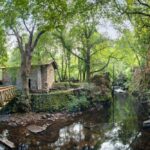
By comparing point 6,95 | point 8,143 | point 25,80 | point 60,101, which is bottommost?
point 8,143

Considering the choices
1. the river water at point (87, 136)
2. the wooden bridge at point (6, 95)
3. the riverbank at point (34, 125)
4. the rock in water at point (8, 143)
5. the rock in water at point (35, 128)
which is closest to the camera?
the rock in water at point (8, 143)

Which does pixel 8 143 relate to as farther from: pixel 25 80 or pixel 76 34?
pixel 76 34

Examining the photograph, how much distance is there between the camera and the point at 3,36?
1093 inches

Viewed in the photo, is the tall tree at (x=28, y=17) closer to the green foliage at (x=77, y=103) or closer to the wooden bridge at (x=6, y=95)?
the wooden bridge at (x=6, y=95)

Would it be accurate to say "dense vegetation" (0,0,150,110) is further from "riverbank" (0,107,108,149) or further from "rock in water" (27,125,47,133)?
"rock in water" (27,125,47,133)

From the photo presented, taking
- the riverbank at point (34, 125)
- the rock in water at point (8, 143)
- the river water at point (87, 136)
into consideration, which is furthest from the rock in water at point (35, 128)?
the rock in water at point (8, 143)

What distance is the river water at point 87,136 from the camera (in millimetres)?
17641

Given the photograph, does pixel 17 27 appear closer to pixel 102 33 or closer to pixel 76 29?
pixel 76 29

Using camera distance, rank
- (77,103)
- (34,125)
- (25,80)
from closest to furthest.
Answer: (34,125) → (25,80) → (77,103)

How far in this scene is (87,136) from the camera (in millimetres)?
20016

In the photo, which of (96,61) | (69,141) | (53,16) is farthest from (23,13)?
(96,61)

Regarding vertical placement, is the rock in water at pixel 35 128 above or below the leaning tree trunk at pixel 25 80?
below

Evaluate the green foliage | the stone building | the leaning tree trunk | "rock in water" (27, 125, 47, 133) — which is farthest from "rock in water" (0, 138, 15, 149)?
the stone building

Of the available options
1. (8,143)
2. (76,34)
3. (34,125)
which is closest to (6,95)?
(34,125)
